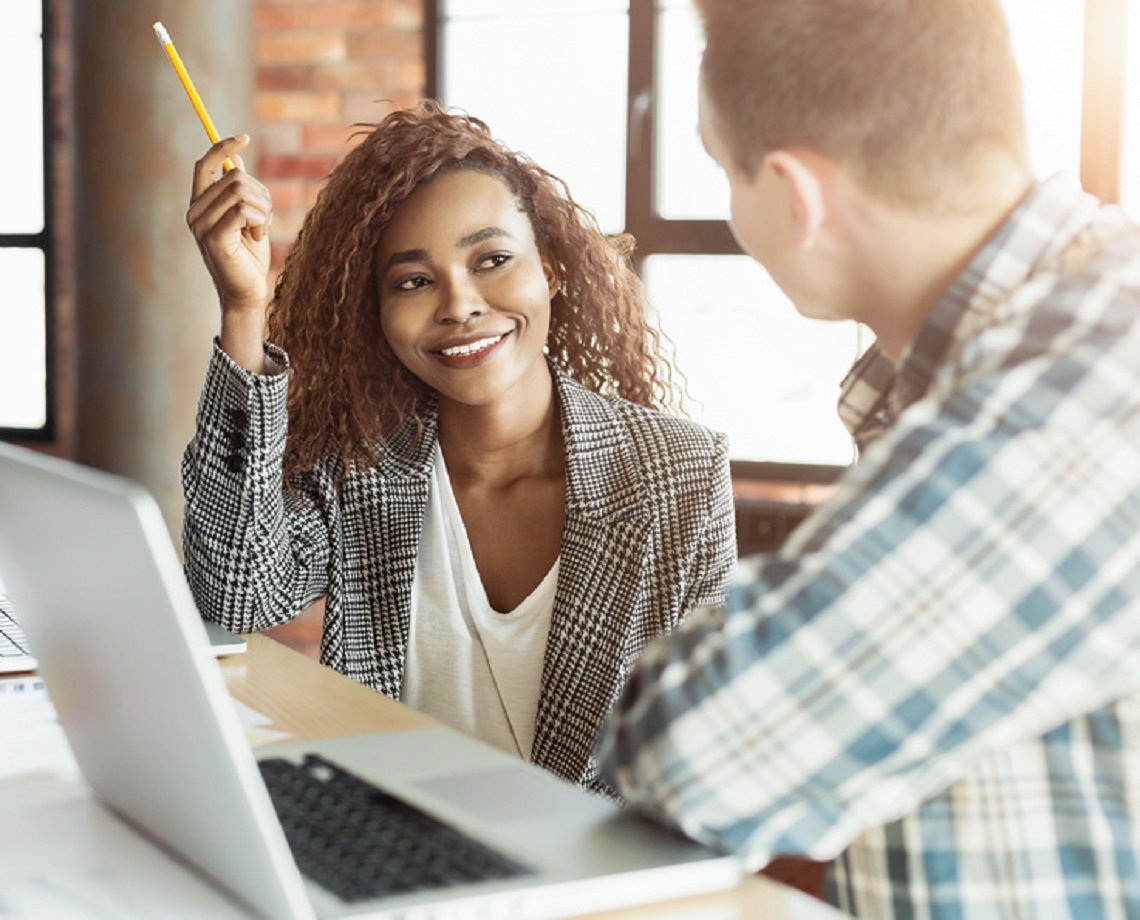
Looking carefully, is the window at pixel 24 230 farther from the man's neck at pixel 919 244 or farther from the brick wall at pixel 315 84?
the man's neck at pixel 919 244

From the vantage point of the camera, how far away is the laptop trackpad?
0.98 meters

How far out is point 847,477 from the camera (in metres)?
0.87

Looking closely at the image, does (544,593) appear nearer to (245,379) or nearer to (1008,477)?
(245,379)

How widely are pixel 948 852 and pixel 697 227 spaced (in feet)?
7.67

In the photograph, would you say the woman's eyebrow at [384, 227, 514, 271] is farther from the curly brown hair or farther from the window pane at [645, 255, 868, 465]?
the window pane at [645, 255, 868, 465]

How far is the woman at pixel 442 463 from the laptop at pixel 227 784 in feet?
1.94

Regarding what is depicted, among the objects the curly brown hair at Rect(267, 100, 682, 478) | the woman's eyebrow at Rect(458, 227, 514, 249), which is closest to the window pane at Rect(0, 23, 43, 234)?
the curly brown hair at Rect(267, 100, 682, 478)

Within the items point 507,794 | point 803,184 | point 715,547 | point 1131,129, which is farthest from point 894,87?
point 1131,129

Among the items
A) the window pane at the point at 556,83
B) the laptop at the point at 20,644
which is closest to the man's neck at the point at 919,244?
the laptop at the point at 20,644

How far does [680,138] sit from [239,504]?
175 centimetres

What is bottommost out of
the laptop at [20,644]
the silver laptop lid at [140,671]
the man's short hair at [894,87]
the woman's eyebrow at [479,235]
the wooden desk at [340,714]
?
the laptop at [20,644]

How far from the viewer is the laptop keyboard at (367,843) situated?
2.80 ft

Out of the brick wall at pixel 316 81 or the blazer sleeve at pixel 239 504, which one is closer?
the blazer sleeve at pixel 239 504

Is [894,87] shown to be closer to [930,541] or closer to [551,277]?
[930,541]
